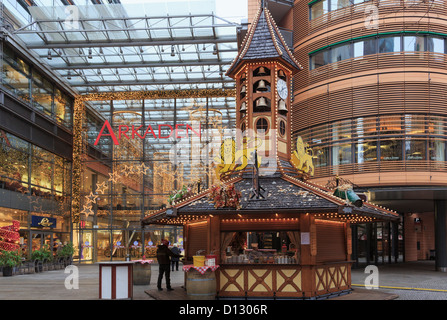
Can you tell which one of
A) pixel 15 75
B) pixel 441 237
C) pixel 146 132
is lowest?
pixel 441 237

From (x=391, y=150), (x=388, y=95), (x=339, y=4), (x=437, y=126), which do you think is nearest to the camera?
(x=437, y=126)

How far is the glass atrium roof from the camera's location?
27734 millimetres

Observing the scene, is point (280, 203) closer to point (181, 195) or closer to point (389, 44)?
point (181, 195)

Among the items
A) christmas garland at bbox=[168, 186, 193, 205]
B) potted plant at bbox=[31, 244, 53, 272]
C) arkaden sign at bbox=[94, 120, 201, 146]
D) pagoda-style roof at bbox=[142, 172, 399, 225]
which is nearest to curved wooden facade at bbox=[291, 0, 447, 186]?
pagoda-style roof at bbox=[142, 172, 399, 225]

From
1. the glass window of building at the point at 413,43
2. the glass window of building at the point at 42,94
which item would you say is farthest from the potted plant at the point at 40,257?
the glass window of building at the point at 413,43

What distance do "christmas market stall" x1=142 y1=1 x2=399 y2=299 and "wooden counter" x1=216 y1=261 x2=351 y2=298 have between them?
3 cm

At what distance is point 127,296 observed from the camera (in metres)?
15.5

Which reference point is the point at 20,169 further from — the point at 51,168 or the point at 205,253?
the point at 205,253

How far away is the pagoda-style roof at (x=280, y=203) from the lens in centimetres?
1507

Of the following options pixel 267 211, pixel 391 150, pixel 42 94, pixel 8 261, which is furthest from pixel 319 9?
pixel 8 261

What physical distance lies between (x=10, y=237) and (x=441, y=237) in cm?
2340

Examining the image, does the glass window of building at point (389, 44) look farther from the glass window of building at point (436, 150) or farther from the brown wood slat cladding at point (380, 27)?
the glass window of building at point (436, 150)

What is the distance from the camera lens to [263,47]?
1903cm

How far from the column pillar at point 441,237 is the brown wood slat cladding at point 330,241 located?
12.7 metres
